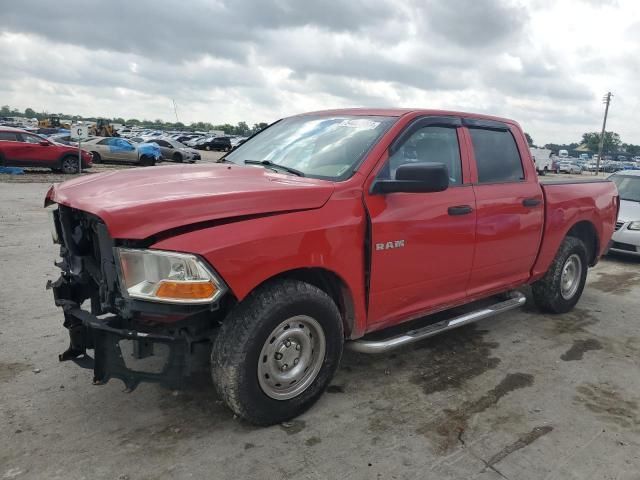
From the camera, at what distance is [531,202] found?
183 inches

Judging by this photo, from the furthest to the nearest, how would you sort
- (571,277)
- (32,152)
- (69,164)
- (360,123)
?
(69,164), (32,152), (571,277), (360,123)

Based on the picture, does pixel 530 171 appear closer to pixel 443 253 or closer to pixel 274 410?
pixel 443 253

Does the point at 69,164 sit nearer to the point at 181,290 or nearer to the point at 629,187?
the point at 629,187

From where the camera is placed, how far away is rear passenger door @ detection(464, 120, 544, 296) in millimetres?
4195

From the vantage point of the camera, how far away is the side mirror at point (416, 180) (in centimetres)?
317

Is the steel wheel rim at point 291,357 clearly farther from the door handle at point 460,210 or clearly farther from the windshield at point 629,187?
the windshield at point 629,187

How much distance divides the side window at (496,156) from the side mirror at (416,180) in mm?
1135

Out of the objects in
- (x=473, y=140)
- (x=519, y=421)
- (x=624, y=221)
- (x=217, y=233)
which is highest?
(x=473, y=140)

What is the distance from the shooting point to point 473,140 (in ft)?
14.1

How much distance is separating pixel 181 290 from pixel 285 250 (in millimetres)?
605

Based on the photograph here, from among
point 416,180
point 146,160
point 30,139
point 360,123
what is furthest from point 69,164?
point 416,180

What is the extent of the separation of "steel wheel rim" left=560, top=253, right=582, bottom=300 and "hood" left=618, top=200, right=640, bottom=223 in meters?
3.84

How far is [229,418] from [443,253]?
1.87 m

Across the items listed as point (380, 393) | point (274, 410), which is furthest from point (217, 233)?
point (380, 393)
